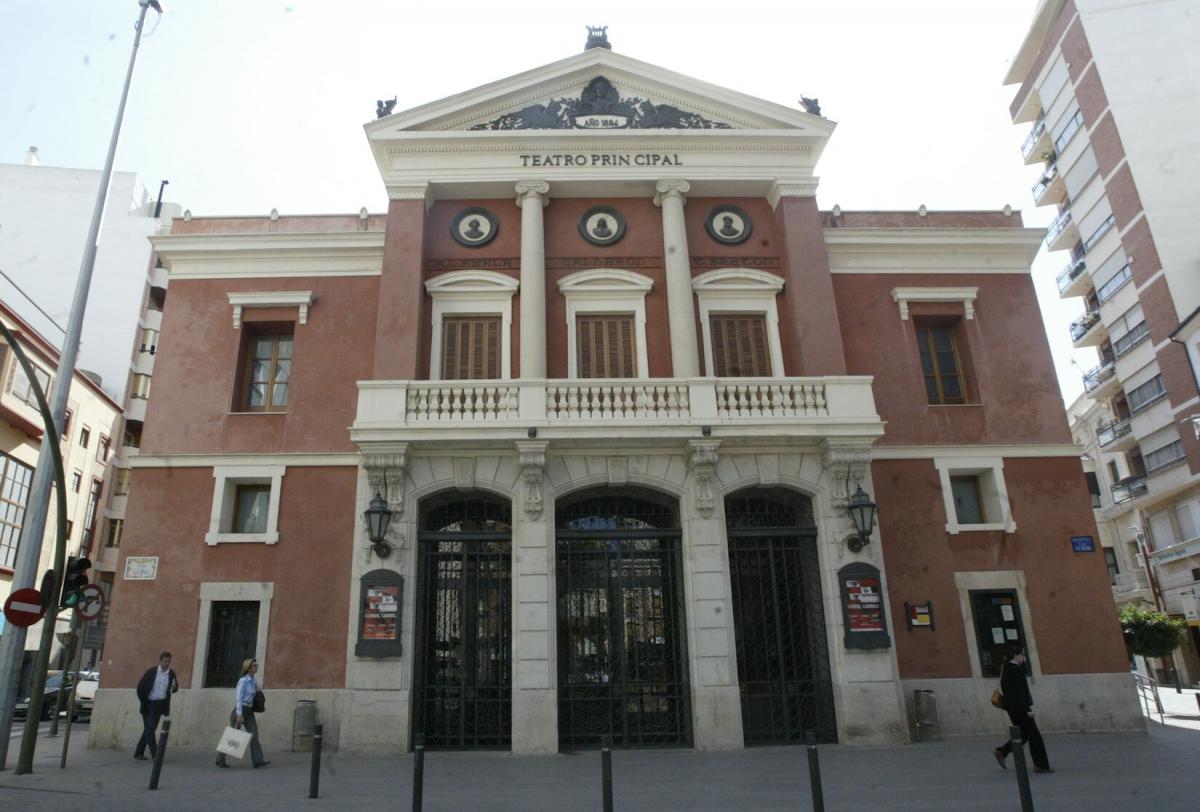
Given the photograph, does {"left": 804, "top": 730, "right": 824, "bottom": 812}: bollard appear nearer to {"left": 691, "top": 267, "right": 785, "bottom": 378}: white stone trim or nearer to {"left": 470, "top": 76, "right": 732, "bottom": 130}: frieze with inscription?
{"left": 691, "top": 267, "right": 785, "bottom": 378}: white stone trim

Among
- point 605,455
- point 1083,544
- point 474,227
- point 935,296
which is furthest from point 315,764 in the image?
point 935,296

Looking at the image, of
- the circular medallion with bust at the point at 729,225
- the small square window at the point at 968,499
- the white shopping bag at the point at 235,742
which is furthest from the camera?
the circular medallion with bust at the point at 729,225

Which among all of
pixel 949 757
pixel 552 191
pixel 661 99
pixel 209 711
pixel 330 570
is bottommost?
pixel 949 757

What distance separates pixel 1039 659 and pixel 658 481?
809 cm

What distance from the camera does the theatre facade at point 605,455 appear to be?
14.1 m

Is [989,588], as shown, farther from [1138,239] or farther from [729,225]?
[1138,239]

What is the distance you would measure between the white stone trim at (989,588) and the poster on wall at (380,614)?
34.9ft

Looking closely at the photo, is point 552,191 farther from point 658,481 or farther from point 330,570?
point 330,570

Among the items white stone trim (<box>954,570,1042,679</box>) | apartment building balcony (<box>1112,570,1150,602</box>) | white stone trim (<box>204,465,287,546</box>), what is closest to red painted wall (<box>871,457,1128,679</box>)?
white stone trim (<box>954,570,1042,679</box>)

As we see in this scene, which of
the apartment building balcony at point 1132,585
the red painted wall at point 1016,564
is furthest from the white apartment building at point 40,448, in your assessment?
the apartment building balcony at point 1132,585

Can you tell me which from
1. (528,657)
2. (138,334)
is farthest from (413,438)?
(138,334)

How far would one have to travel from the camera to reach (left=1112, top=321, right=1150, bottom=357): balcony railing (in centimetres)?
3253

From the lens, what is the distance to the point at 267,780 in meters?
10.9

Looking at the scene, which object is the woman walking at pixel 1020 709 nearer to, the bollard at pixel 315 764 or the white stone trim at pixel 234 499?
the bollard at pixel 315 764
